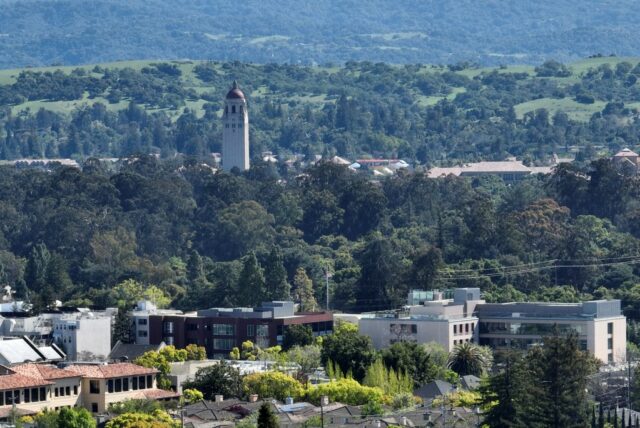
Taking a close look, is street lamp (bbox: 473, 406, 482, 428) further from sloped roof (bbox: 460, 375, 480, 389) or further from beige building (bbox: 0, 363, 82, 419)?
beige building (bbox: 0, 363, 82, 419)

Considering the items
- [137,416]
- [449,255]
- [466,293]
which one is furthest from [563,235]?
[137,416]

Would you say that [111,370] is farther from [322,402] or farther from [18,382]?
[322,402]

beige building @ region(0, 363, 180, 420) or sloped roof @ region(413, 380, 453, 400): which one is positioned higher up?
beige building @ region(0, 363, 180, 420)

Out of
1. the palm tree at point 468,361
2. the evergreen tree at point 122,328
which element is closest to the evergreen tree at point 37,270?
the evergreen tree at point 122,328

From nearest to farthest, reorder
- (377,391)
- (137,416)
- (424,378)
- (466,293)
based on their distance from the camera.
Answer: (137,416)
(377,391)
(424,378)
(466,293)

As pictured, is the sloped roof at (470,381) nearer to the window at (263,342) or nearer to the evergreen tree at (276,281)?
the window at (263,342)

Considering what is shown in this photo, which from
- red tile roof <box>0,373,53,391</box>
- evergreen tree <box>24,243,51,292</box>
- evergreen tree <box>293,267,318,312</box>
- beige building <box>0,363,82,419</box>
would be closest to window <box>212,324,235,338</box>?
evergreen tree <box>293,267,318,312</box>

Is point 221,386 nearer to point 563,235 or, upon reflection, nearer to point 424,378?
point 424,378

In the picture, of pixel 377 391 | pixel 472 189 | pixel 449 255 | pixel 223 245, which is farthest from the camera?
pixel 472 189
